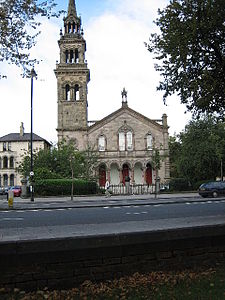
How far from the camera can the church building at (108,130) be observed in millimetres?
56812

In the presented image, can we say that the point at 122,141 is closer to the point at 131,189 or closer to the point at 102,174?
the point at 102,174

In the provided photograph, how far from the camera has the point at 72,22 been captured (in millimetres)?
59719

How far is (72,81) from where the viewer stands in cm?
5831

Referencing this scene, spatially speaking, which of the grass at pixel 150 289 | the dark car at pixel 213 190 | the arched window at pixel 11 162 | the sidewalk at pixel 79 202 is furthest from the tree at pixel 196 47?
the arched window at pixel 11 162

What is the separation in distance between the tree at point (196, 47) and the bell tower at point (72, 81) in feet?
153

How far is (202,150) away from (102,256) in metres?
38.8

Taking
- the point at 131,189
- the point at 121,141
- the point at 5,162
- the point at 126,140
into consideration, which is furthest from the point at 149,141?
the point at 5,162

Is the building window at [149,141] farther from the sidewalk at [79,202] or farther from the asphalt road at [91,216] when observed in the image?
the asphalt road at [91,216]

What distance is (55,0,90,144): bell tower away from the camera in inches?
2239

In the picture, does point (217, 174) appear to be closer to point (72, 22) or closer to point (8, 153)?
point (72, 22)

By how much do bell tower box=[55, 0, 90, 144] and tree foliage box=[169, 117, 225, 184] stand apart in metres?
19.3

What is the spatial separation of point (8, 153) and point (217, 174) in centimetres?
4351

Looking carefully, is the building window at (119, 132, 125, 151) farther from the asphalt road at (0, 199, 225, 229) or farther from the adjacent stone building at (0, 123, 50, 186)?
the asphalt road at (0, 199, 225, 229)

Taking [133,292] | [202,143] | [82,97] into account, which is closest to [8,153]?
[82,97]
